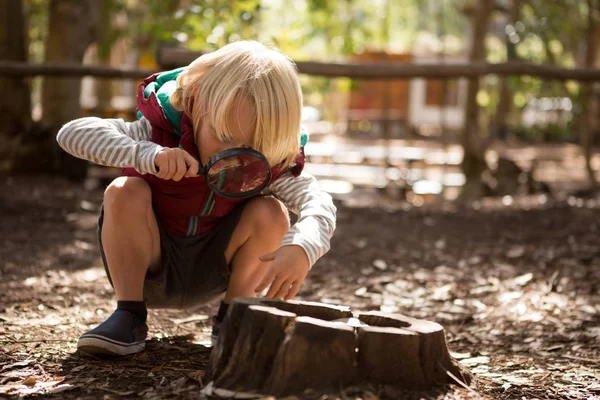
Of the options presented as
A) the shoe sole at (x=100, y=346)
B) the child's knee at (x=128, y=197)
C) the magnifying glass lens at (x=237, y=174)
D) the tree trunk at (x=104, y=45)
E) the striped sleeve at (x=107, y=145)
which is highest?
the tree trunk at (x=104, y=45)

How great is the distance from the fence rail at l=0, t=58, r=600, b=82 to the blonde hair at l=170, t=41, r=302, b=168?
3401 millimetres

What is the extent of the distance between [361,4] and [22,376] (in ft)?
65.8

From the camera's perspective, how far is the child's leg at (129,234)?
2.15 metres

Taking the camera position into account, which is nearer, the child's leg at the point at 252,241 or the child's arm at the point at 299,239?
the child's arm at the point at 299,239

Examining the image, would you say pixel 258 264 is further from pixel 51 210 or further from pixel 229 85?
pixel 51 210

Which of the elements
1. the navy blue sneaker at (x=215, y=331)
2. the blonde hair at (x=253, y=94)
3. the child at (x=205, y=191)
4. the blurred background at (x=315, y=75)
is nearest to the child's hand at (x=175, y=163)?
the child at (x=205, y=191)

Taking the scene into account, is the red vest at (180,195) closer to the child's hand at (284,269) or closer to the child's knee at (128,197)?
the child's knee at (128,197)

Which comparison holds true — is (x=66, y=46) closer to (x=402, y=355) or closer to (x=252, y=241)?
(x=252, y=241)

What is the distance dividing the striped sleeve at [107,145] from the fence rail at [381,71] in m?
3.38

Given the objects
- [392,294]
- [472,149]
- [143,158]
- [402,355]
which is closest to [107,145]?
[143,158]

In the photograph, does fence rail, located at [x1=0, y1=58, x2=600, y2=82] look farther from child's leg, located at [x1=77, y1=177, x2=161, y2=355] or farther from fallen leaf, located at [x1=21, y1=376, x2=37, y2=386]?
fallen leaf, located at [x1=21, y1=376, x2=37, y2=386]

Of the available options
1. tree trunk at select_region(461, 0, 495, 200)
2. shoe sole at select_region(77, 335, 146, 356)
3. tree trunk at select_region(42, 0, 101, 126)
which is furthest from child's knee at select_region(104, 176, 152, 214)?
tree trunk at select_region(461, 0, 495, 200)

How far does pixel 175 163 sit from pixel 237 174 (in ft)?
0.59

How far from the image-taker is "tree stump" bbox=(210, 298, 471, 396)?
66.6 inches
